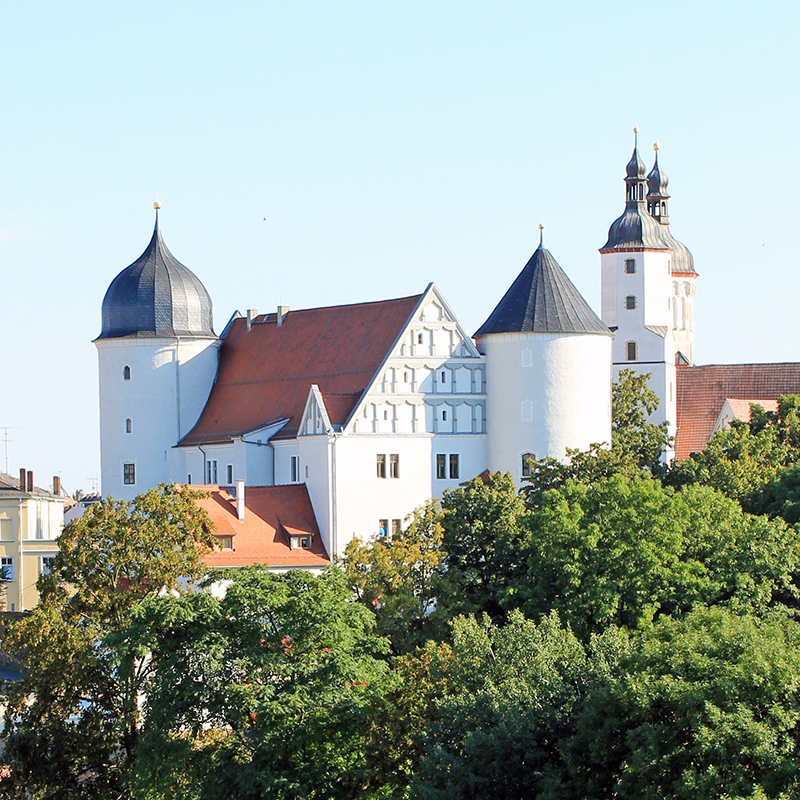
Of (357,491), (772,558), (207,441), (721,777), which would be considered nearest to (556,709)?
(721,777)

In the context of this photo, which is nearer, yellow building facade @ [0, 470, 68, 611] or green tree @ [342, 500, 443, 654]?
green tree @ [342, 500, 443, 654]

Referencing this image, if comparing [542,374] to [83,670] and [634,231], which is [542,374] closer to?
[83,670]

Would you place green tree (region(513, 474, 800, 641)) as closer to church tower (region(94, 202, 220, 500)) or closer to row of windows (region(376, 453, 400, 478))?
row of windows (region(376, 453, 400, 478))

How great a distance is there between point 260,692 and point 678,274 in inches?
3506

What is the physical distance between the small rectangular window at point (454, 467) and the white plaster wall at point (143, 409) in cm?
1335

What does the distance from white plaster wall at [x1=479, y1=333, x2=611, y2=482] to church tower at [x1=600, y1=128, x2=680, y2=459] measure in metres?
26.3

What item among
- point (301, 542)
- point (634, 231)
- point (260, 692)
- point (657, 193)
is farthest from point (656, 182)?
point (260, 692)

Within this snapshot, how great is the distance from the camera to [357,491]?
65125mm

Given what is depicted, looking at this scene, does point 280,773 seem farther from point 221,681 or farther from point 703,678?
point 703,678

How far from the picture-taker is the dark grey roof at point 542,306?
67.5 m

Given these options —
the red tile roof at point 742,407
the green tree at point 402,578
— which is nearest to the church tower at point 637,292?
the red tile roof at point 742,407

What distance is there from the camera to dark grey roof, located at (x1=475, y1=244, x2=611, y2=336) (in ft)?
221

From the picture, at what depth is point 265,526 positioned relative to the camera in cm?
6297

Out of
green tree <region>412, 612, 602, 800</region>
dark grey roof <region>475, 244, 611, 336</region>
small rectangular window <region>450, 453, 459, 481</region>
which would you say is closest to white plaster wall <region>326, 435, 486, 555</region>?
small rectangular window <region>450, 453, 459, 481</region>
